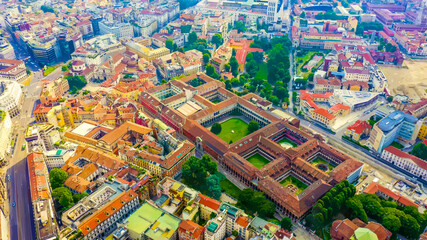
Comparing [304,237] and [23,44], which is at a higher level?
[23,44]

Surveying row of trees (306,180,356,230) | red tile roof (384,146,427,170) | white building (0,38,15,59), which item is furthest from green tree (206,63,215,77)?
white building (0,38,15,59)

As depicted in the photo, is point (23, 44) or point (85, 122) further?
point (23, 44)

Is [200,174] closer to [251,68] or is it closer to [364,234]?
[364,234]

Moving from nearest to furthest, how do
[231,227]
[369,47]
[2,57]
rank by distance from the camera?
[231,227] → [2,57] → [369,47]

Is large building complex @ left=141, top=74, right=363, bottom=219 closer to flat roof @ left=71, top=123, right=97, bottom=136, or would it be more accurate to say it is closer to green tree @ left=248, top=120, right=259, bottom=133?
green tree @ left=248, top=120, right=259, bottom=133

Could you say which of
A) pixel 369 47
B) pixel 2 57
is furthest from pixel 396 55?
pixel 2 57

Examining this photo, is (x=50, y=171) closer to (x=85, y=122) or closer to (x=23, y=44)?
(x=85, y=122)

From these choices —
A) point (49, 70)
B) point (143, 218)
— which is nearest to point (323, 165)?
point (143, 218)
